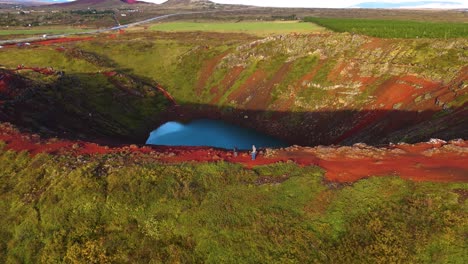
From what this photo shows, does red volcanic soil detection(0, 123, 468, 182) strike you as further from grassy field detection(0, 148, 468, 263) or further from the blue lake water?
the blue lake water

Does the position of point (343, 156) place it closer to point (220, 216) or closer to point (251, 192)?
point (251, 192)

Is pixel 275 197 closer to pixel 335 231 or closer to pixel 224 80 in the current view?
pixel 335 231

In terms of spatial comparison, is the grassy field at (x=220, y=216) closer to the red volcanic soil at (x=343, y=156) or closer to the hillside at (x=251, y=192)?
the hillside at (x=251, y=192)

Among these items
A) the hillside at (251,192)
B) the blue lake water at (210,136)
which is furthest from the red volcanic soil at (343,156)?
the blue lake water at (210,136)

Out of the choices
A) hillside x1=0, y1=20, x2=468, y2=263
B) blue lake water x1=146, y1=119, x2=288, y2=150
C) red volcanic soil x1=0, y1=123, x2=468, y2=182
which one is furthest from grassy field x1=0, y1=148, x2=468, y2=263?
blue lake water x1=146, y1=119, x2=288, y2=150

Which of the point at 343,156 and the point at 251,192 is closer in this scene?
the point at 251,192

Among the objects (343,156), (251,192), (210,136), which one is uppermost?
(343,156)

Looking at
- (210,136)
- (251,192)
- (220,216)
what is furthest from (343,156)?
(210,136)
